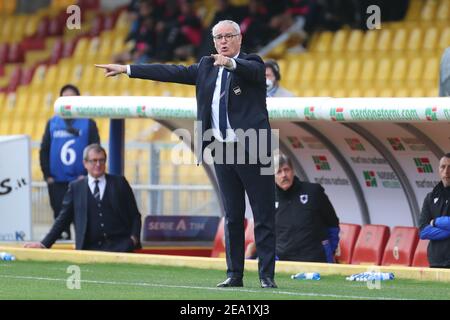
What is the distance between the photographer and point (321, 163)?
13.9 metres

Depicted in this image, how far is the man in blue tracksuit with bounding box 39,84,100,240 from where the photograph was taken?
1511cm

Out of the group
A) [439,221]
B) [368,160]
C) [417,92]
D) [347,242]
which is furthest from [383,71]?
[439,221]

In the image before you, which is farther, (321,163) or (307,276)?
(321,163)

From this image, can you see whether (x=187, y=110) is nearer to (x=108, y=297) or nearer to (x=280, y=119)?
(x=280, y=119)

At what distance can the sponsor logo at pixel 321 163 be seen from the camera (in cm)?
1386

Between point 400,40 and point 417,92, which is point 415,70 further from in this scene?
point 400,40

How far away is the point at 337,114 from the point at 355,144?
1.65 metres

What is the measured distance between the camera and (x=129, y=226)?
527 inches

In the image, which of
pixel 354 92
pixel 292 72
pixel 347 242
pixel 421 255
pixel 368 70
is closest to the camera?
pixel 421 255

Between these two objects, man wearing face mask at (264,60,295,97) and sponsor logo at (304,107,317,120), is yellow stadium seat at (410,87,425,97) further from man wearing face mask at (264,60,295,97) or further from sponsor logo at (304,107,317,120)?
sponsor logo at (304,107,317,120)

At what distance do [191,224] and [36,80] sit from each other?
1264 cm

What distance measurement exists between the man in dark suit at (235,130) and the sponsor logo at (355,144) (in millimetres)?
A: 3566

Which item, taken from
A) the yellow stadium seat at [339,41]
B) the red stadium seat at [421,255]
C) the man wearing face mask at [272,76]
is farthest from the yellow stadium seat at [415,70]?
the red stadium seat at [421,255]

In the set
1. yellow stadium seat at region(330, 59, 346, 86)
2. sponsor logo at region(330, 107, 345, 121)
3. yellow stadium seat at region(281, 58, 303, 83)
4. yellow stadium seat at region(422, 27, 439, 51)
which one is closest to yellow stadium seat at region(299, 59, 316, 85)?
yellow stadium seat at region(281, 58, 303, 83)
